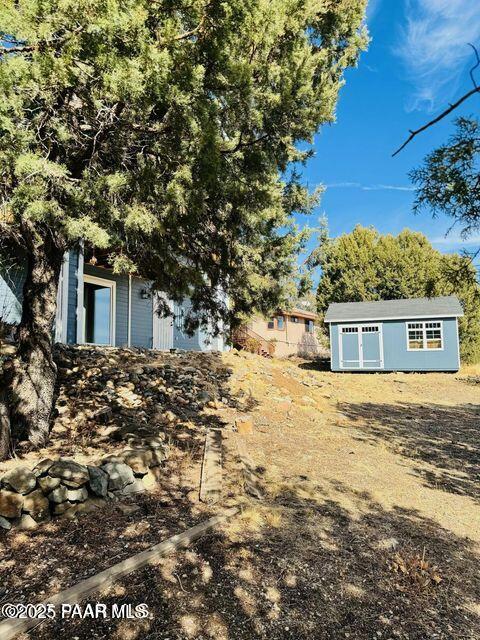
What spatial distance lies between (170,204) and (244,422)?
4.01m

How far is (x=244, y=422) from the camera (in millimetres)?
6980

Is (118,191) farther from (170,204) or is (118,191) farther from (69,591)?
(69,591)

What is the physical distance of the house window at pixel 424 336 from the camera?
19656 mm

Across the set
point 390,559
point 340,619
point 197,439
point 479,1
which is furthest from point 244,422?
point 479,1

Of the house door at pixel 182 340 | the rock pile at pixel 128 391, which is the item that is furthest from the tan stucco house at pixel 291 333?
the rock pile at pixel 128 391

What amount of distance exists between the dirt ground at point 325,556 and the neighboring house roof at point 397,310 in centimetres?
1434

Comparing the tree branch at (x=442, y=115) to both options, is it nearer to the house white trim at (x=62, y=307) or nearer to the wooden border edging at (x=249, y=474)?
the wooden border edging at (x=249, y=474)

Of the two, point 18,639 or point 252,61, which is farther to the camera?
point 252,61

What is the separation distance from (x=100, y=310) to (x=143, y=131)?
28.0ft

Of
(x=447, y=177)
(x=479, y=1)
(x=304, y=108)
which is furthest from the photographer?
(x=304, y=108)

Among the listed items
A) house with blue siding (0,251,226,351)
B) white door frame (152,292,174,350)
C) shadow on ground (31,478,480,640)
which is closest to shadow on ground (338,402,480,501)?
shadow on ground (31,478,480,640)

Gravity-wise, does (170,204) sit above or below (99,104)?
below

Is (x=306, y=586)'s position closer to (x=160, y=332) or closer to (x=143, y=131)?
(x=143, y=131)

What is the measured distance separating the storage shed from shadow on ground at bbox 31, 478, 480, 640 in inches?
679
